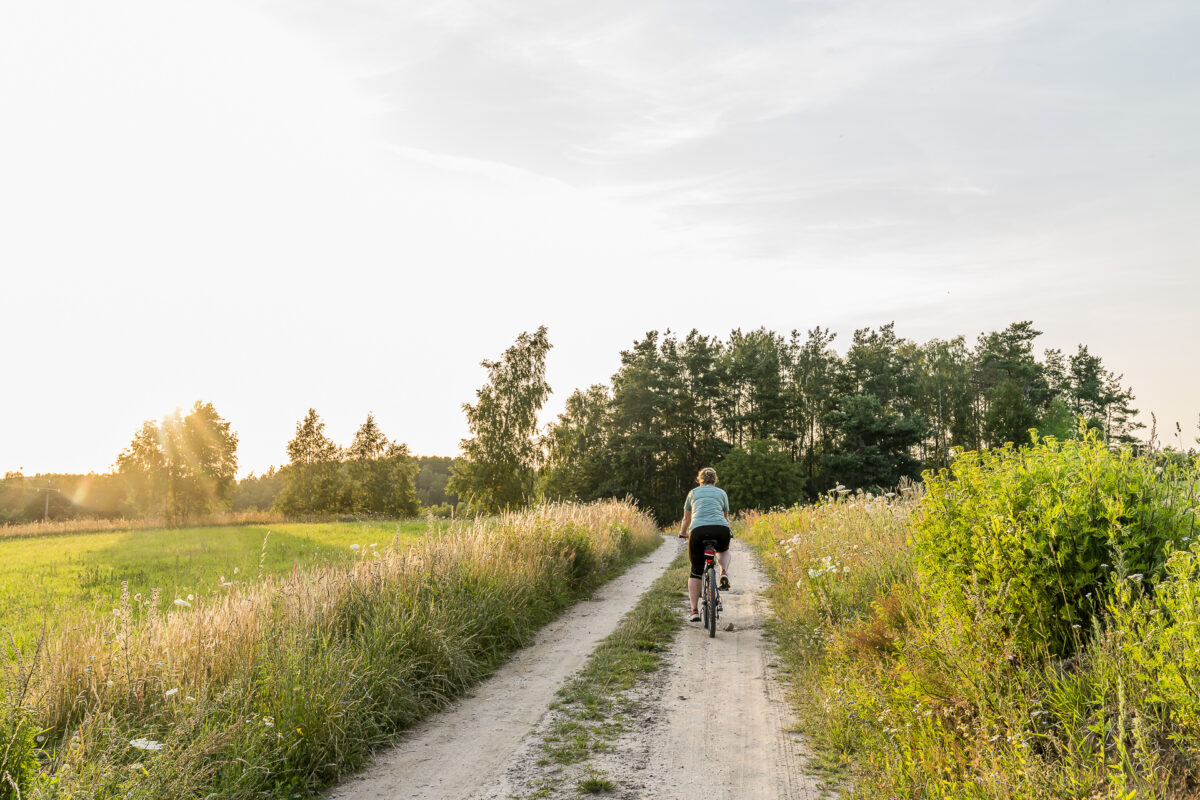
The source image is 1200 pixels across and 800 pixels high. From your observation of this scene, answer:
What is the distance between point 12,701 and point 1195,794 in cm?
616

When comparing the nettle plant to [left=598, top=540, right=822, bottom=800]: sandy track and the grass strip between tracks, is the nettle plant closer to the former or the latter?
[left=598, top=540, right=822, bottom=800]: sandy track

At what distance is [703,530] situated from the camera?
30.9 ft

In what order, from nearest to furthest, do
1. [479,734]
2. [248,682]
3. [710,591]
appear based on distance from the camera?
1. [248,682]
2. [479,734]
3. [710,591]

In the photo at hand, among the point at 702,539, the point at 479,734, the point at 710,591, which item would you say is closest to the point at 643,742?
the point at 479,734

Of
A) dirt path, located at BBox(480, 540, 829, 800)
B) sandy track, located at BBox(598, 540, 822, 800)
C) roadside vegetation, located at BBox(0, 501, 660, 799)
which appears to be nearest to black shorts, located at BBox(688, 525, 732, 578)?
sandy track, located at BBox(598, 540, 822, 800)

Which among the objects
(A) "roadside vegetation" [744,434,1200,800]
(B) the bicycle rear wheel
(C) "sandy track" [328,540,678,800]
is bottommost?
(C) "sandy track" [328,540,678,800]

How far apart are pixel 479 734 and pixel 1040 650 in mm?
4274

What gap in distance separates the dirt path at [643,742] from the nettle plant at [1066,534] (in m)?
1.83

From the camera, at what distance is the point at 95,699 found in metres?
4.57

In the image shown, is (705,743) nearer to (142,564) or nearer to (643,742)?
(643,742)

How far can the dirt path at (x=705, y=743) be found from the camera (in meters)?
4.50

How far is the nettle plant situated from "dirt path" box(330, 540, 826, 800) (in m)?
1.83

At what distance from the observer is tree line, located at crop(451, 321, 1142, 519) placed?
56.6 meters

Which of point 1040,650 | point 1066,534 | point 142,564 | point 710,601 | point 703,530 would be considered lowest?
point 142,564
